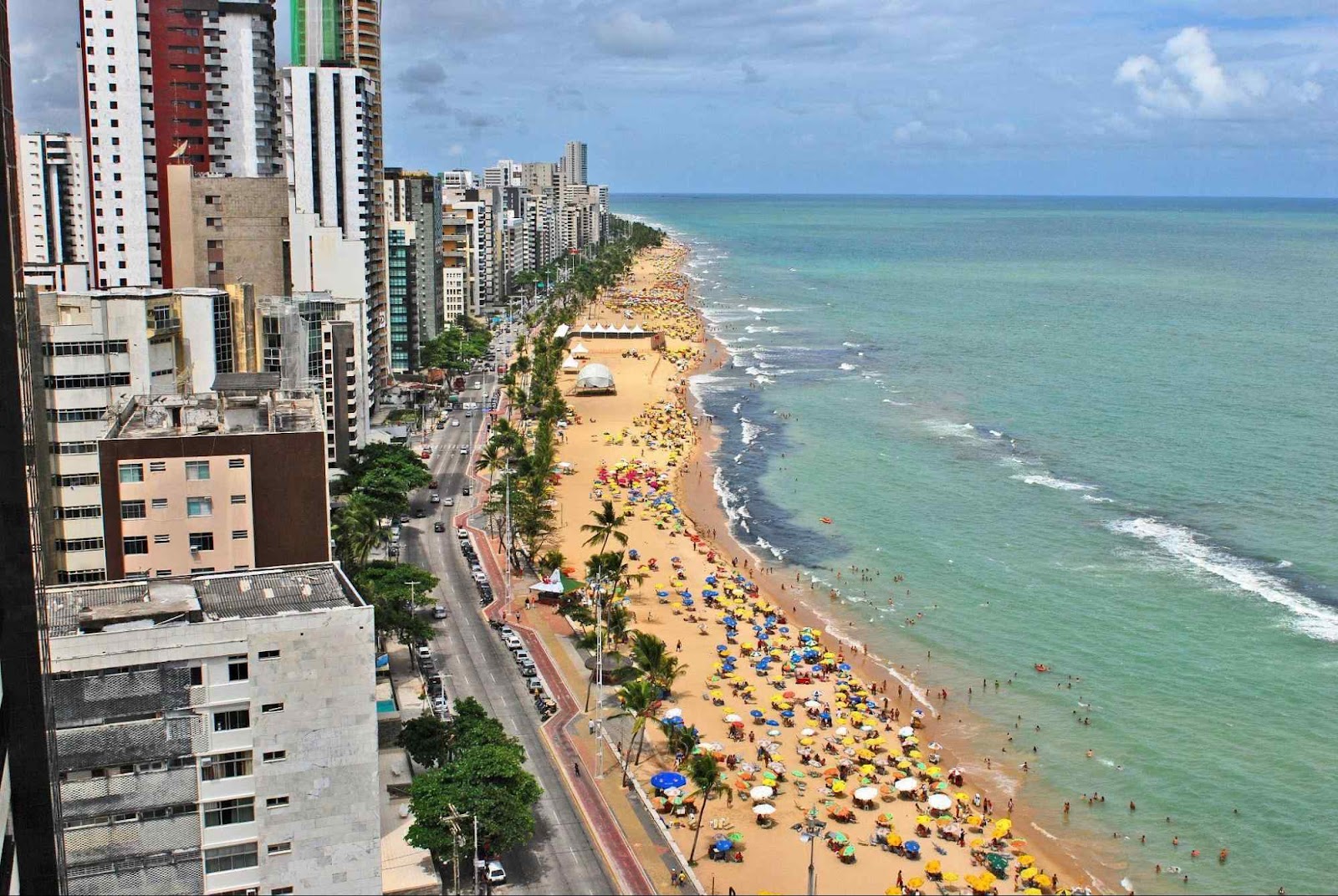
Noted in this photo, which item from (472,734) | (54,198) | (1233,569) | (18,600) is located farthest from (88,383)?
(54,198)

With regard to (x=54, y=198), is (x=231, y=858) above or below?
below

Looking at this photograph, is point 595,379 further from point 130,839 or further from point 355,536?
point 130,839

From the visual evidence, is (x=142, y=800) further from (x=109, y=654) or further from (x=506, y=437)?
(x=506, y=437)

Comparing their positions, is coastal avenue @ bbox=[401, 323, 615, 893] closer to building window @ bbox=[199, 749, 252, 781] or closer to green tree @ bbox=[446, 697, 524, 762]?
green tree @ bbox=[446, 697, 524, 762]

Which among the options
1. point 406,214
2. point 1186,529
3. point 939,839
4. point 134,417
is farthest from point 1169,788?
point 406,214

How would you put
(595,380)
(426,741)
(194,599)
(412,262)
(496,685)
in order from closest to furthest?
(194,599) → (426,741) → (496,685) → (412,262) → (595,380)

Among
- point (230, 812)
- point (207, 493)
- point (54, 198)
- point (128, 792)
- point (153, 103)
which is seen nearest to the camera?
point (128, 792)

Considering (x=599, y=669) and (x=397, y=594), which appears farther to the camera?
(x=397, y=594)
